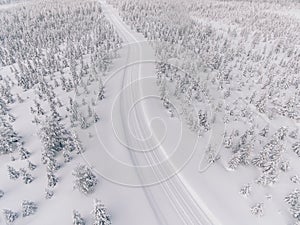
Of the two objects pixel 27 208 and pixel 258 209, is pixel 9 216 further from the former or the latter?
pixel 258 209

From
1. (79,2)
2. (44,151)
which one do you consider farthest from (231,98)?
(79,2)

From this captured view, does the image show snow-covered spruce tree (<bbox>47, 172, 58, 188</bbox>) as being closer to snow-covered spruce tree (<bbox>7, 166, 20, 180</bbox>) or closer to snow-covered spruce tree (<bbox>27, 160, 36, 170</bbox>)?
snow-covered spruce tree (<bbox>27, 160, 36, 170</bbox>)

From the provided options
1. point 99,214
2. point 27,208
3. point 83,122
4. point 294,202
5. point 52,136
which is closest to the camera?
point 99,214

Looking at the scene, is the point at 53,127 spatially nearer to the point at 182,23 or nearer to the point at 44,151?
the point at 44,151

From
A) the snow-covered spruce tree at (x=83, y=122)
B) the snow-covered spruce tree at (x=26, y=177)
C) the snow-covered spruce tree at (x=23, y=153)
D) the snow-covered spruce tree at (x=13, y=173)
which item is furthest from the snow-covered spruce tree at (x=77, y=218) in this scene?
the snow-covered spruce tree at (x=83, y=122)

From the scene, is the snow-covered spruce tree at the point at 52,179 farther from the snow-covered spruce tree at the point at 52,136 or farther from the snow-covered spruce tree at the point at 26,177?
the snow-covered spruce tree at the point at 52,136

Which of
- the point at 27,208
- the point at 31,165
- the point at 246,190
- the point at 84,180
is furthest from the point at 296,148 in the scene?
the point at 31,165

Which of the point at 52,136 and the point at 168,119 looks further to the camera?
the point at 168,119
